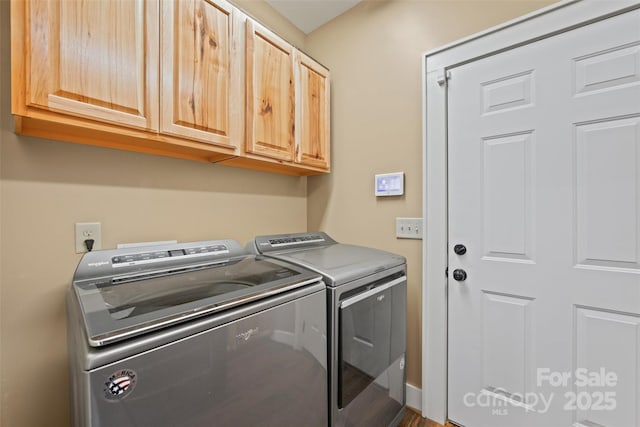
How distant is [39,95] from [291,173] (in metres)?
1.41

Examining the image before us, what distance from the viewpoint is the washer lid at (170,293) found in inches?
26.9

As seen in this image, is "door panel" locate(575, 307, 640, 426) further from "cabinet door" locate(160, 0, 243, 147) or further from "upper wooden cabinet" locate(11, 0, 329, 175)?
"cabinet door" locate(160, 0, 243, 147)

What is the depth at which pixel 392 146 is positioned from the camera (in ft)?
5.97

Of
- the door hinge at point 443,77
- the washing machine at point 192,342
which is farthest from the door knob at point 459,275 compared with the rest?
the door hinge at point 443,77

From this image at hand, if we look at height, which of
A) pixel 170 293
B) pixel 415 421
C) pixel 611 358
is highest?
pixel 170 293

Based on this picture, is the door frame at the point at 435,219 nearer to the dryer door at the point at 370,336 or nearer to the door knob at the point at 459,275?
the door knob at the point at 459,275

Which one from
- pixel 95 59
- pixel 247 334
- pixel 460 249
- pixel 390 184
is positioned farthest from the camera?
pixel 390 184

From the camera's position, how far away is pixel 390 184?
181 centimetres

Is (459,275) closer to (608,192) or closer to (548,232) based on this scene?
(548,232)

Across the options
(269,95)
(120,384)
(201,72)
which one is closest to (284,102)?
(269,95)

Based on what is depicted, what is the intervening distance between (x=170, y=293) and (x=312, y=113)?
1434 mm

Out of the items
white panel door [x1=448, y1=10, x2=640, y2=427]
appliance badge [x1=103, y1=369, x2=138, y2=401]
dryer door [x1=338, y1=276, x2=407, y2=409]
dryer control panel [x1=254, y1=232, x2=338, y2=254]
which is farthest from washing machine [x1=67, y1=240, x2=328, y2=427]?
white panel door [x1=448, y1=10, x2=640, y2=427]

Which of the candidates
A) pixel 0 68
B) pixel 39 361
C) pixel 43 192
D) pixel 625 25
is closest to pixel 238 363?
pixel 39 361

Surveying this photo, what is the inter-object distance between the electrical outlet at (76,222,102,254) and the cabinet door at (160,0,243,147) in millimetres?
523
